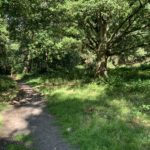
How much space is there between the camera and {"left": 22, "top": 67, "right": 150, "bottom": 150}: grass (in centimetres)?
1205

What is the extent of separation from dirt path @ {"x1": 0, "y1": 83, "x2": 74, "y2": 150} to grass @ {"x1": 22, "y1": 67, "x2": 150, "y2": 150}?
0.46 metres

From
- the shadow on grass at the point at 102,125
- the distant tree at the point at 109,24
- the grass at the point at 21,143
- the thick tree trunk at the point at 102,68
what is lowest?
the grass at the point at 21,143

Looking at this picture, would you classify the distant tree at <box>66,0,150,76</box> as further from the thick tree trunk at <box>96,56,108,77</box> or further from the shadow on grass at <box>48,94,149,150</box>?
the shadow on grass at <box>48,94,149,150</box>

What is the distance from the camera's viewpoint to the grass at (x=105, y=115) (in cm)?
1205

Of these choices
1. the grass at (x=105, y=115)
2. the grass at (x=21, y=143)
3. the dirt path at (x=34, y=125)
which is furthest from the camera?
the dirt path at (x=34, y=125)

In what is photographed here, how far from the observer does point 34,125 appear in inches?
615

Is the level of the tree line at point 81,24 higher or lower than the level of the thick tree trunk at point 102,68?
higher

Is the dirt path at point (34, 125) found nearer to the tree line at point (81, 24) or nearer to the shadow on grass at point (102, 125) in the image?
the shadow on grass at point (102, 125)

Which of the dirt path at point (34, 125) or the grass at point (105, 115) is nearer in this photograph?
the grass at point (105, 115)

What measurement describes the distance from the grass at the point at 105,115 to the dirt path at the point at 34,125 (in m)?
0.46

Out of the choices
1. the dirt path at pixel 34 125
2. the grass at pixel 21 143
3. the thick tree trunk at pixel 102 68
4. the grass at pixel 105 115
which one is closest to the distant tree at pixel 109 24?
the thick tree trunk at pixel 102 68

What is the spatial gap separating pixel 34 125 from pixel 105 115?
3249mm

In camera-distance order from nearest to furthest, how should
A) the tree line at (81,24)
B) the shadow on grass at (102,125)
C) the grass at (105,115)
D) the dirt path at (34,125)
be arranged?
1. the shadow on grass at (102,125)
2. the grass at (105,115)
3. the dirt path at (34,125)
4. the tree line at (81,24)

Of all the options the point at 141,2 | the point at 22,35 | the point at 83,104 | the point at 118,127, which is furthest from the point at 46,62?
the point at 118,127
